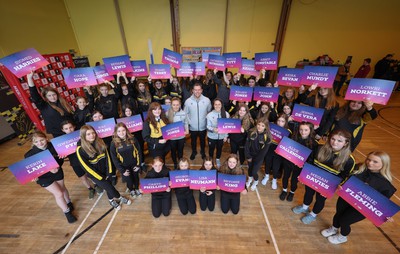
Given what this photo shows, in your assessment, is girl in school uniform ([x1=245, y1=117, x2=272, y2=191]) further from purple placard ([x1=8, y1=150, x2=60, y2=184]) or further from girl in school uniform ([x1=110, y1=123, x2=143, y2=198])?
purple placard ([x1=8, y1=150, x2=60, y2=184])

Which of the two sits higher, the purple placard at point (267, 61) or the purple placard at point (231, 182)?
the purple placard at point (267, 61)

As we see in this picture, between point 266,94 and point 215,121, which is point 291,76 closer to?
point 266,94

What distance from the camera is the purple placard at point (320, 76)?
313 cm

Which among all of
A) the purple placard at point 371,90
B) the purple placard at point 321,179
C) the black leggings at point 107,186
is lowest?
the black leggings at point 107,186

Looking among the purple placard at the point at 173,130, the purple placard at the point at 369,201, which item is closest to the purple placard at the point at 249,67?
the purple placard at the point at 173,130

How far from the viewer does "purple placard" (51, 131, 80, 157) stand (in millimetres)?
2831

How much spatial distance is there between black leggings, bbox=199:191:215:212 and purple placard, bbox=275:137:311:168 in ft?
4.64

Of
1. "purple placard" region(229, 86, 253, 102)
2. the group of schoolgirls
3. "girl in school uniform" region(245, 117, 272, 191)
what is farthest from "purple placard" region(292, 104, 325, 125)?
"purple placard" region(229, 86, 253, 102)

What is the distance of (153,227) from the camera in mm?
2943

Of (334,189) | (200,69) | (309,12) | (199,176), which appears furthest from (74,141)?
(309,12)

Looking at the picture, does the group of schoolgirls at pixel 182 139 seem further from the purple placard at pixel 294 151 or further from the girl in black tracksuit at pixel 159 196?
the purple placard at pixel 294 151

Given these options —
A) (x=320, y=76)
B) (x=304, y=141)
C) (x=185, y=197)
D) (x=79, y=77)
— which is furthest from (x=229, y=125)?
(x=79, y=77)

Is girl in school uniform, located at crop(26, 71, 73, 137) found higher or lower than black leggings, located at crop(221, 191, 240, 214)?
higher

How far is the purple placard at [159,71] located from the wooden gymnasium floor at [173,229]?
268 cm
